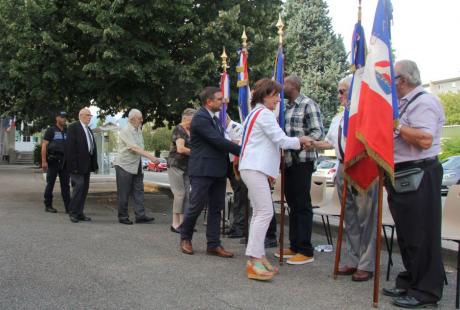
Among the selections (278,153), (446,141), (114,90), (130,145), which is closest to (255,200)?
(278,153)

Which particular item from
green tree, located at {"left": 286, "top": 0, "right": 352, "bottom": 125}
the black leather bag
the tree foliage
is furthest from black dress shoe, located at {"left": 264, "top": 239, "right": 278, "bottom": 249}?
green tree, located at {"left": 286, "top": 0, "right": 352, "bottom": 125}

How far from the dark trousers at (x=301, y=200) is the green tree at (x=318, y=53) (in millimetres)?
33122

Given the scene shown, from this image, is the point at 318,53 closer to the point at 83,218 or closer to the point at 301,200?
the point at 83,218

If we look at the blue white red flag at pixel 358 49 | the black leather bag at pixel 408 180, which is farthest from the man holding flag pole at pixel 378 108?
the blue white red flag at pixel 358 49

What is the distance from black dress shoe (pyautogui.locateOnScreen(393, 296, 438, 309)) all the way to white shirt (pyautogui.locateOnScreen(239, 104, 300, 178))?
5.68 ft

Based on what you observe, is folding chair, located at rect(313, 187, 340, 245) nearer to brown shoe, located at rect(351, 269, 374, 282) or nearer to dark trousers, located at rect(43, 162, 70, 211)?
→ brown shoe, located at rect(351, 269, 374, 282)

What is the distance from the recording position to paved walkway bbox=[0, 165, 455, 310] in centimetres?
446

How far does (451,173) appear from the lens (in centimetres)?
1920

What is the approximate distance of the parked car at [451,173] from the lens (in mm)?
18734

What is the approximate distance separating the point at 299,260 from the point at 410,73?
101 inches

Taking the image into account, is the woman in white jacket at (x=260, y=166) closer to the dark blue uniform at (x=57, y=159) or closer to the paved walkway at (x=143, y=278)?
the paved walkway at (x=143, y=278)

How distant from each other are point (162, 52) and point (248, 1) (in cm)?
280

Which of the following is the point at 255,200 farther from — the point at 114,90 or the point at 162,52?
the point at 114,90

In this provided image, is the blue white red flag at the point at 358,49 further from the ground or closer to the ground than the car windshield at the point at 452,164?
further from the ground
